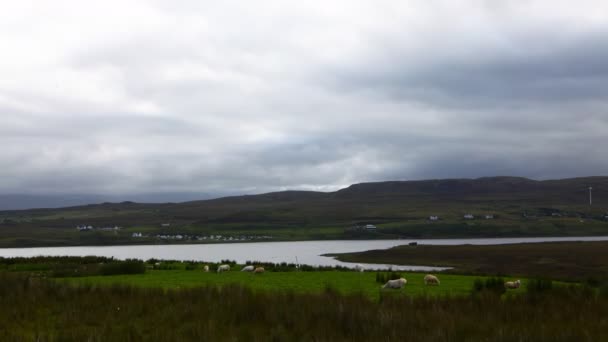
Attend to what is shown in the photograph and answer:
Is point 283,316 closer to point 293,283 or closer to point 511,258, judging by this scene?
point 293,283

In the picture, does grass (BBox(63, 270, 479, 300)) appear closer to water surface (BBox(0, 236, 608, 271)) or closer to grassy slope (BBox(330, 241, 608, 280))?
grassy slope (BBox(330, 241, 608, 280))

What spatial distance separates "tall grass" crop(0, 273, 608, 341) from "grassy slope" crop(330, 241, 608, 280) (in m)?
30.8

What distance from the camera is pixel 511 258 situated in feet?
192

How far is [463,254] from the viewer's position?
6738 cm

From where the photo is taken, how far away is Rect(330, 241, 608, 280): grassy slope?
47428mm

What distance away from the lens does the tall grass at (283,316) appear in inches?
340

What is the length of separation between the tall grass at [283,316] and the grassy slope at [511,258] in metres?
30.8

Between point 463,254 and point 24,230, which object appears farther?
point 24,230

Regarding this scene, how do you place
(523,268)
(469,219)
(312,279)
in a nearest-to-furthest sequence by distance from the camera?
(312,279)
(523,268)
(469,219)

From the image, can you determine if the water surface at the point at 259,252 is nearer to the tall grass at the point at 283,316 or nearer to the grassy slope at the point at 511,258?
the grassy slope at the point at 511,258

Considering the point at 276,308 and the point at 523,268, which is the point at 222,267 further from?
the point at 523,268

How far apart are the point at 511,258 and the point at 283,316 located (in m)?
53.4

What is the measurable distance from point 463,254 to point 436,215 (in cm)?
10027

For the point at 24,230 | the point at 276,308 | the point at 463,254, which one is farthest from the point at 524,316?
the point at 24,230
